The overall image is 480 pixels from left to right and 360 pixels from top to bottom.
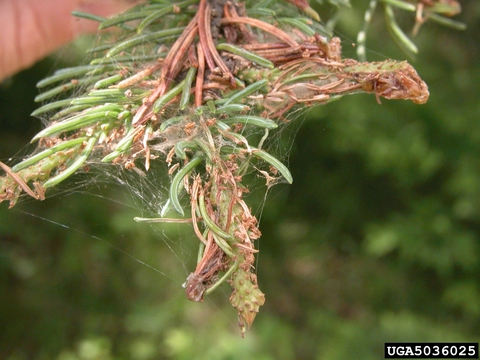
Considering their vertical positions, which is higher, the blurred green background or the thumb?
the thumb

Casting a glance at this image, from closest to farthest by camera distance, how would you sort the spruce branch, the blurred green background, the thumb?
the spruce branch → the thumb → the blurred green background

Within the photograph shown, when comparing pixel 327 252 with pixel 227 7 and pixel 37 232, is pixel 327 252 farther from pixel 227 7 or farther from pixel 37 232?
pixel 227 7

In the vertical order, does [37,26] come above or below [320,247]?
above

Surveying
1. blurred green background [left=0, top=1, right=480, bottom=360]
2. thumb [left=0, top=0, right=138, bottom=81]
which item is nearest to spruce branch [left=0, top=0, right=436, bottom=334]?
thumb [left=0, top=0, right=138, bottom=81]

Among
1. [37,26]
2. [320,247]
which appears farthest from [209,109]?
[320,247]

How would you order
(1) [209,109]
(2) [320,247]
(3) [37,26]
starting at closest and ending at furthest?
1. (1) [209,109]
2. (3) [37,26]
3. (2) [320,247]

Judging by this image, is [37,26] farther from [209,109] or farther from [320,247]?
[320,247]

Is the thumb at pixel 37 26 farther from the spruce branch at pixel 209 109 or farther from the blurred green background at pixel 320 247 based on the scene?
the spruce branch at pixel 209 109

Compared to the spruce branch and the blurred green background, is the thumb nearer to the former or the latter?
the blurred green background

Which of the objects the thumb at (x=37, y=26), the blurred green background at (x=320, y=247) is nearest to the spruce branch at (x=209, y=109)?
the thumb at (x=37, y=26)
